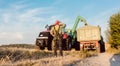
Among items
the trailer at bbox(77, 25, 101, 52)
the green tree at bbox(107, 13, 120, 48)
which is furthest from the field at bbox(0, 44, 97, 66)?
the green tree at bbox(107, 13, 120, 48)

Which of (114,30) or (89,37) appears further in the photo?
(114,30)

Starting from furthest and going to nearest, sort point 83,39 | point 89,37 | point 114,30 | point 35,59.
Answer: point 114,30 → point 83,39 → point 89,37 → point 35,59

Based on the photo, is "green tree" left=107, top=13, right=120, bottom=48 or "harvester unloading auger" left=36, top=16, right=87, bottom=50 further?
"green tree" left=107, top=13, right=120, bottom=48

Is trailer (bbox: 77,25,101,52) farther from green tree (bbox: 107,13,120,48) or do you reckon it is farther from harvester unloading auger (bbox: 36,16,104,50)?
green tree (bbox: 107,13,120,48)

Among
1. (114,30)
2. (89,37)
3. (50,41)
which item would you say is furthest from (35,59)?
(114,30)

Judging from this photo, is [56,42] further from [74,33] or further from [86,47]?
[74,33]

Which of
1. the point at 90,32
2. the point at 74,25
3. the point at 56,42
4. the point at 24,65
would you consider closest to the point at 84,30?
the point at 90,32

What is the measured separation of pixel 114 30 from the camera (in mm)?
29781

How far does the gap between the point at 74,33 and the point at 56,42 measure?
539 inches

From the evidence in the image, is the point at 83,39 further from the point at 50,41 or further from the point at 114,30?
the point at 114,30

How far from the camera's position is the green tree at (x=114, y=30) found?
28842 mm

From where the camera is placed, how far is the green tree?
28.8m

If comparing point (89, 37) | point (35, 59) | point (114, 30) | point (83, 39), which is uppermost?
point (114, 30)

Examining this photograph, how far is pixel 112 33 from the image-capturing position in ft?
98.5
